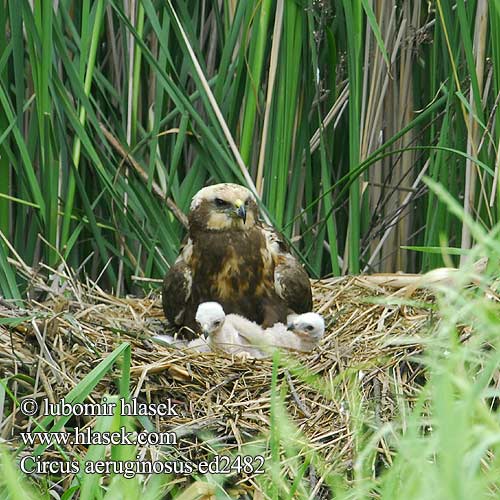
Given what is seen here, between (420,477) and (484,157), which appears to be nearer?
(420,477)

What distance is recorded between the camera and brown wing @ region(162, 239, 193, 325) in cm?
422

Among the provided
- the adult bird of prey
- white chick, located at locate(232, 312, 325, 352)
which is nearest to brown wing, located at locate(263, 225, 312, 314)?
the adult bird of prey

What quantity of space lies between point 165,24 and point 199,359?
1351 millimetres

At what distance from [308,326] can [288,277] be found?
0.30m

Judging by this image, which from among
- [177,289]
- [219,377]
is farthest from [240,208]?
[219,377]

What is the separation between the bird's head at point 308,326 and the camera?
3973 mm

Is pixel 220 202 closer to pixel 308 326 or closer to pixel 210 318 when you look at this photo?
pixel 210 318

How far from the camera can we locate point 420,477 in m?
1.96

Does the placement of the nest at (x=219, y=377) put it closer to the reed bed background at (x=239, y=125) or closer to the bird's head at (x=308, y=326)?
the bird's head at (x=308, y=326)

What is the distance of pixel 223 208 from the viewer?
415 cm

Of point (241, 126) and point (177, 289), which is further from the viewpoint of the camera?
point (241, 126)

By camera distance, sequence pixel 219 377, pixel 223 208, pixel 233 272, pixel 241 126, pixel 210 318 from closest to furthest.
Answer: pixel 219 377 < pixel 210 318 < pixel 223 208 < pixel 233 272 < pixel 241 126

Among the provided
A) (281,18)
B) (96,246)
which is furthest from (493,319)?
(96,246)

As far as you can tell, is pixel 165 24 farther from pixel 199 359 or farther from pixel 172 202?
pixel 199 359
